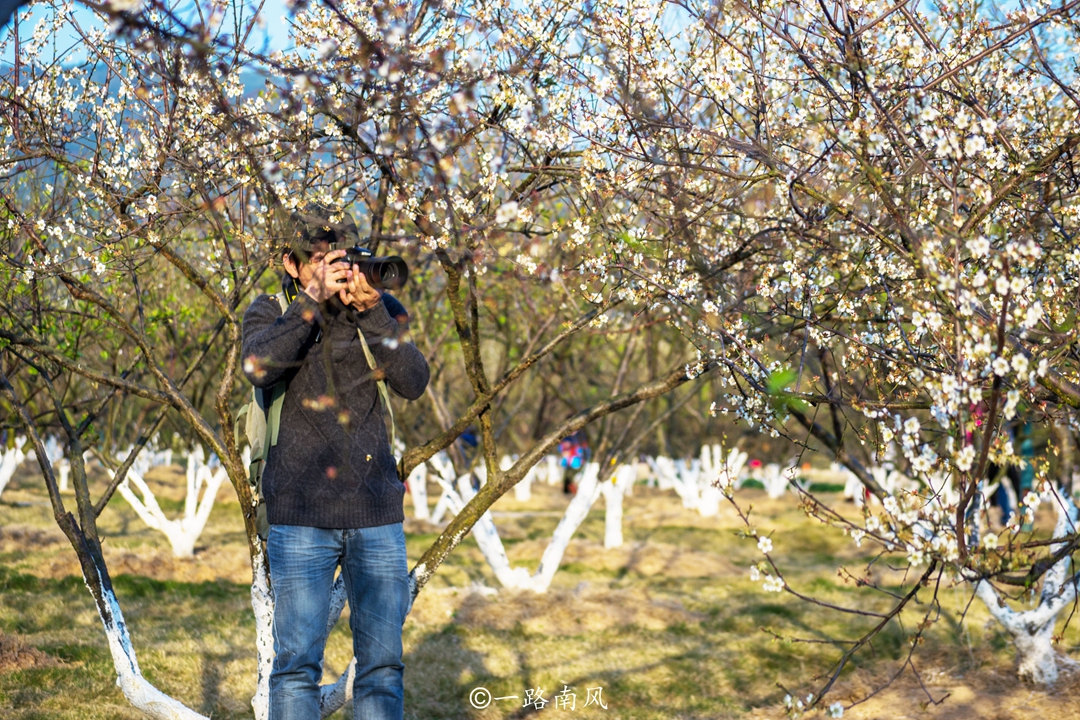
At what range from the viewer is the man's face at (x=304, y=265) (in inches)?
147

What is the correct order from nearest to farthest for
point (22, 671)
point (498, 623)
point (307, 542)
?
1. point (307, 542)
2. point (22, 671)
3. point (498, 623)

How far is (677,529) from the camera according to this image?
67.9 ft

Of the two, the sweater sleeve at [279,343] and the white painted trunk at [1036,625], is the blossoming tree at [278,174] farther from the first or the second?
the white painted trunk at [1036,625]

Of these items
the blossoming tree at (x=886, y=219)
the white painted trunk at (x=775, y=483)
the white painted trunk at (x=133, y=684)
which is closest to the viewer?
the blossoming tree at (x=886, y=219)

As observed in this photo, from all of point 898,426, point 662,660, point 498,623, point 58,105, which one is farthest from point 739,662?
point 58,105

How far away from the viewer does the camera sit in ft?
11.9

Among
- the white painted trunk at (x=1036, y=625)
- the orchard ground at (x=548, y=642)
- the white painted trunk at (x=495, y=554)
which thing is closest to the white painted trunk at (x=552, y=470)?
the orchard ground at (x=548, y=642)

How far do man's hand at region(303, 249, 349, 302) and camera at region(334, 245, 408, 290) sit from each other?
4cm

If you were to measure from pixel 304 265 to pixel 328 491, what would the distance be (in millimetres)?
888

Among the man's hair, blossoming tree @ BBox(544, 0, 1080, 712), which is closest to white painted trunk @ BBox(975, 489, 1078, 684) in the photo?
blossoming tree @ BBox(544, 0, 1080, 712)

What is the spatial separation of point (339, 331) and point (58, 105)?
10.9ft

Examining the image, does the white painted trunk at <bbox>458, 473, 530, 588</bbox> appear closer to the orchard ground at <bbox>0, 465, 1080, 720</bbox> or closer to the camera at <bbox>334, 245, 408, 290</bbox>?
the orchard ground at <bbox>0, 465, 1080, 720</bbox>

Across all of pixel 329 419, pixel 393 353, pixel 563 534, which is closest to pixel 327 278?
pixel 393 353

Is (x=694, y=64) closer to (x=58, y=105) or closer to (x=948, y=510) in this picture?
(x=948, y=510)
